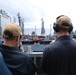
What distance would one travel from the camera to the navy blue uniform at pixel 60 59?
2.86 metres

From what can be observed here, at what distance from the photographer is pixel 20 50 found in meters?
2.88

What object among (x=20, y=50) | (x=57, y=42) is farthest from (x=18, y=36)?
(x=57, y=42)

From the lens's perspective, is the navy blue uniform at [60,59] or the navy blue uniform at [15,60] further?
the navy blue uniform at [60,59]

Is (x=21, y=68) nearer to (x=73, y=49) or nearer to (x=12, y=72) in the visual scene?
(x=12, y=72)

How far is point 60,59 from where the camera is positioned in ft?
9.44

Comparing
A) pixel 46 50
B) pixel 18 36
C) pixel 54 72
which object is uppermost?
pixel 18 36

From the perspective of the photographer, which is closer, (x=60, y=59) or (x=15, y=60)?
(x=15, y=60)

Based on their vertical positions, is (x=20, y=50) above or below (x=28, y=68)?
above

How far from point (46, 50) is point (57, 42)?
173 mm

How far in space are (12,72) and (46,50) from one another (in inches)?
20.4

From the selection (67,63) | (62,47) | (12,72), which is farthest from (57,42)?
(12,72)

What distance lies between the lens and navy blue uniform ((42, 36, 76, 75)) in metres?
2.86

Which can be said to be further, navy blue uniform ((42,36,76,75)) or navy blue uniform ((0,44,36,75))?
navy blue uniform ((42,36,76,75))

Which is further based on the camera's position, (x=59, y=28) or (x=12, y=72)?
(x=59, y=28)
